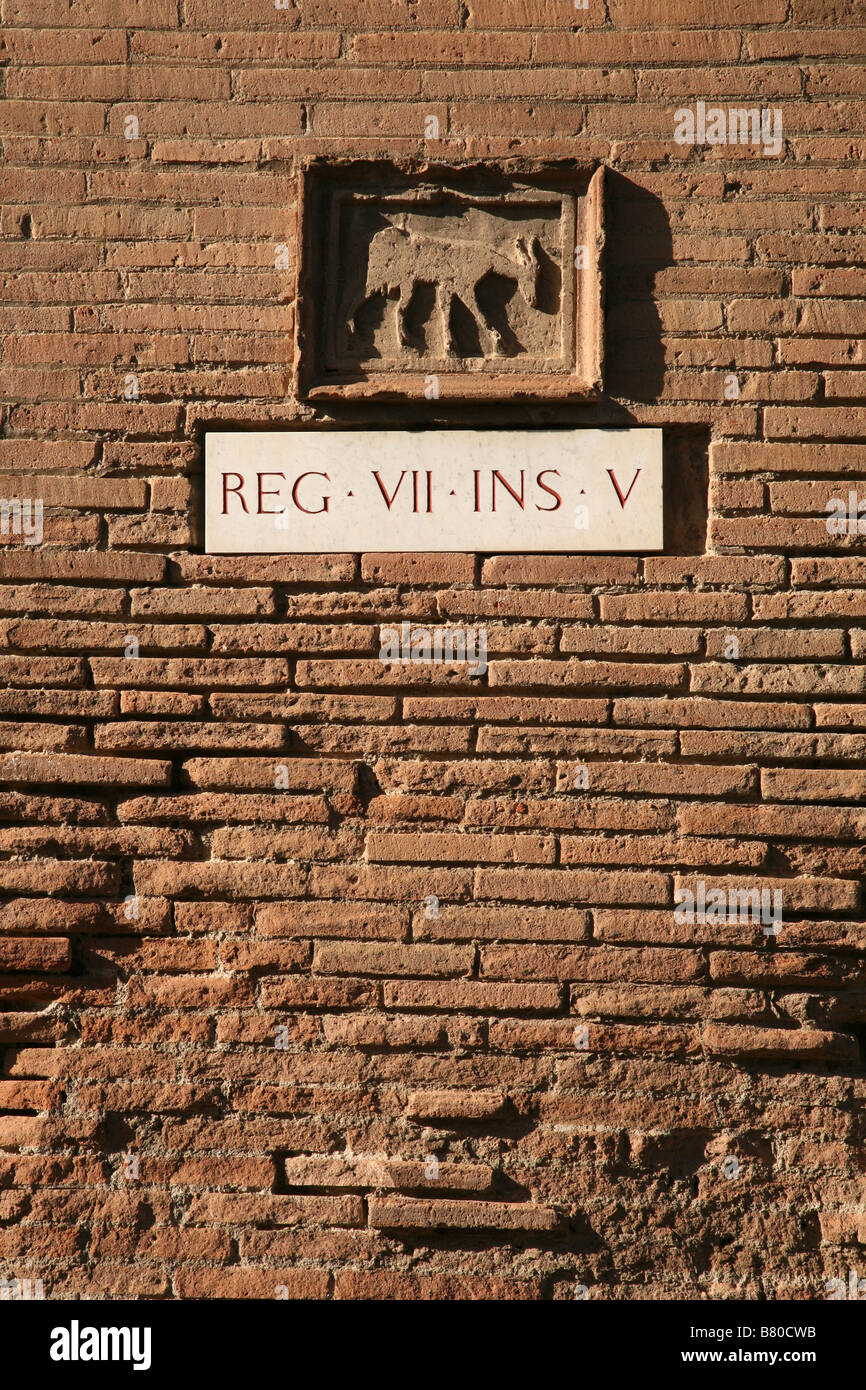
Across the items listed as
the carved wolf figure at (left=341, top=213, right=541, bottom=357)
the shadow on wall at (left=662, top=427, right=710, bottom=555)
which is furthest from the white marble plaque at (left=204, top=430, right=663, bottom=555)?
the carved wolf figure at (left=341, top=213, right=541, bottom=357)

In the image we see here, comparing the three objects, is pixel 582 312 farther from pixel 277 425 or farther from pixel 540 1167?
pixel 540 1167

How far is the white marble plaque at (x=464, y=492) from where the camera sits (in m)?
2.99

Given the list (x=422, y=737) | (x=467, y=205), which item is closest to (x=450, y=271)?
(x=467, y=205)

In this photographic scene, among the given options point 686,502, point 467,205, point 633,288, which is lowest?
point 686,502

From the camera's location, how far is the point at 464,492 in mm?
2996

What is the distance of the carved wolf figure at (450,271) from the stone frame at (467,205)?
0.22 feet

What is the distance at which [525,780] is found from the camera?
2943mm

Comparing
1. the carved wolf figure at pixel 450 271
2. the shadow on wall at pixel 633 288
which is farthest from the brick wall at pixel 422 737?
the carved wolf figure at pixel 450 271

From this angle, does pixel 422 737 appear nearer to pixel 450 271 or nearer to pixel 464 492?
pixel 464 492

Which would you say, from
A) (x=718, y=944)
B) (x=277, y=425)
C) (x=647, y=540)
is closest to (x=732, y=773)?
(x=718, y=944)

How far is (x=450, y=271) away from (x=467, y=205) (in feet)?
0.62

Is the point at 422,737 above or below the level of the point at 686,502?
below

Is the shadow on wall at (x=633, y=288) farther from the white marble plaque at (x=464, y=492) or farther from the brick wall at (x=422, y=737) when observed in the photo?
the white marble plaque at (x=464, y=492)

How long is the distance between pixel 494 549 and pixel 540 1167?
154cm
